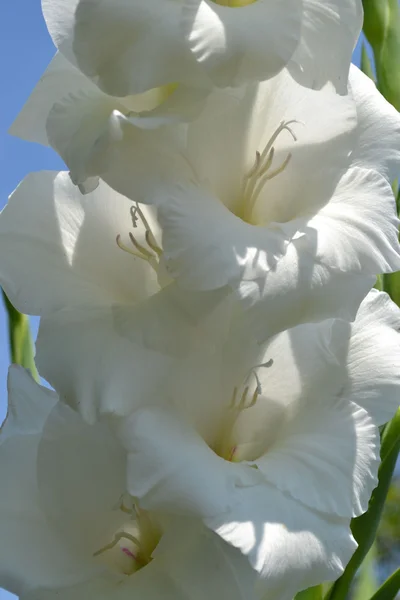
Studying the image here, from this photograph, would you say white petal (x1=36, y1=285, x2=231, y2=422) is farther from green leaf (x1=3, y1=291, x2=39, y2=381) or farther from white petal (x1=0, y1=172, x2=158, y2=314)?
green leaf (x1=3, y1=291, x2=39, y2=381)

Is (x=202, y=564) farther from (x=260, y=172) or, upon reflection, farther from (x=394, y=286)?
(x=394, y=286)

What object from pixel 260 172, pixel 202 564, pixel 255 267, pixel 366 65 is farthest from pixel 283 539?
pixel 366 65

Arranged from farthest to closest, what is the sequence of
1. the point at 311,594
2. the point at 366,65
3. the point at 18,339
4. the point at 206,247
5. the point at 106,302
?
the point at 366,65 < the point at 18,339 < the point at 311,594 < the point at 106,302 < the point at 206,247

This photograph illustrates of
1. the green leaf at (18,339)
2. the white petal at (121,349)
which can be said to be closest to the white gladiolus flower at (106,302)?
the white petal at (121,349)

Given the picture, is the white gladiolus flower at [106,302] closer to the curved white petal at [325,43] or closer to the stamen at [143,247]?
the stamen at [143,247]

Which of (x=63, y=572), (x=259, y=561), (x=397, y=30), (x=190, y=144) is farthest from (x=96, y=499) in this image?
(x=397, y=30)

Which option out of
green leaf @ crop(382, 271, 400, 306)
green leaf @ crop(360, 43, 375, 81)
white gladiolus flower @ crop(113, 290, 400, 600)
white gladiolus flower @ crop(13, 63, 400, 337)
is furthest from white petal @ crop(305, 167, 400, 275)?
green leaf @ crop(360, 43, 375, 81)
